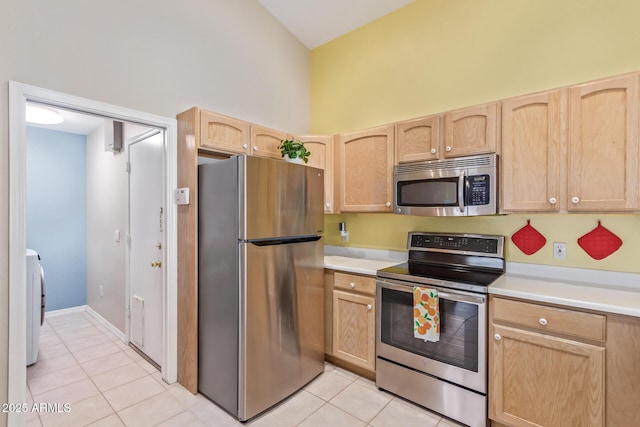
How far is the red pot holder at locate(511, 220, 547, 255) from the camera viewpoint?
2145mm

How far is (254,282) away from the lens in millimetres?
1974

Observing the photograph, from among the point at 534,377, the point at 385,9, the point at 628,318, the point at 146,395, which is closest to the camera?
the point at 628,318

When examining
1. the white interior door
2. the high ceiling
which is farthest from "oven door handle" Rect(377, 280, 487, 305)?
the high ceiling

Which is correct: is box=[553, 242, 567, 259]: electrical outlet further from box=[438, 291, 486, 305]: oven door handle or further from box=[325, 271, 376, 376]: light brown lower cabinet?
box=[325, 271, 376, 376]: light brown lower cabinet

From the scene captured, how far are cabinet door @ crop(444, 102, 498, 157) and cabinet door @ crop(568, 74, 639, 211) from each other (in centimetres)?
42

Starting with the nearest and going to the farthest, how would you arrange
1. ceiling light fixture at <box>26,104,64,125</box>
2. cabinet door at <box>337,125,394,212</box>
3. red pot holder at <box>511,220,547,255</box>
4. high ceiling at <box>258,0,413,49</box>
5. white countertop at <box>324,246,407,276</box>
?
red pot holder at <box>511,220,547,255</box> < white countertop at <box>324,246,407,276</box> < cabinet door at <box>337,125,394,212</box> < high ceiling at <box>258,0,413,49</box> < ceiling light fixture at <box>26,104,64,125</box>

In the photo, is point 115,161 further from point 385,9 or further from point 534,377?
point 534,377

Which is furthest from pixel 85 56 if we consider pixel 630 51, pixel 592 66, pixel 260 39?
pixel 630 51

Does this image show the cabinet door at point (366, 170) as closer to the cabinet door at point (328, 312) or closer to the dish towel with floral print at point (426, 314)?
the cabinet door at point (328, 312)

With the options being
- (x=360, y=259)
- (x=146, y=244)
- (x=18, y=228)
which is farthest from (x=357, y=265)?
(x=18, y=228)

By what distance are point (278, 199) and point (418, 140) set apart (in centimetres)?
122

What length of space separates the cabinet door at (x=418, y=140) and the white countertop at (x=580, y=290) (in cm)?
105

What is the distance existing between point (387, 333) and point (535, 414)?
93 centimetres

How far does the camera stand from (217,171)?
82.0 inches
